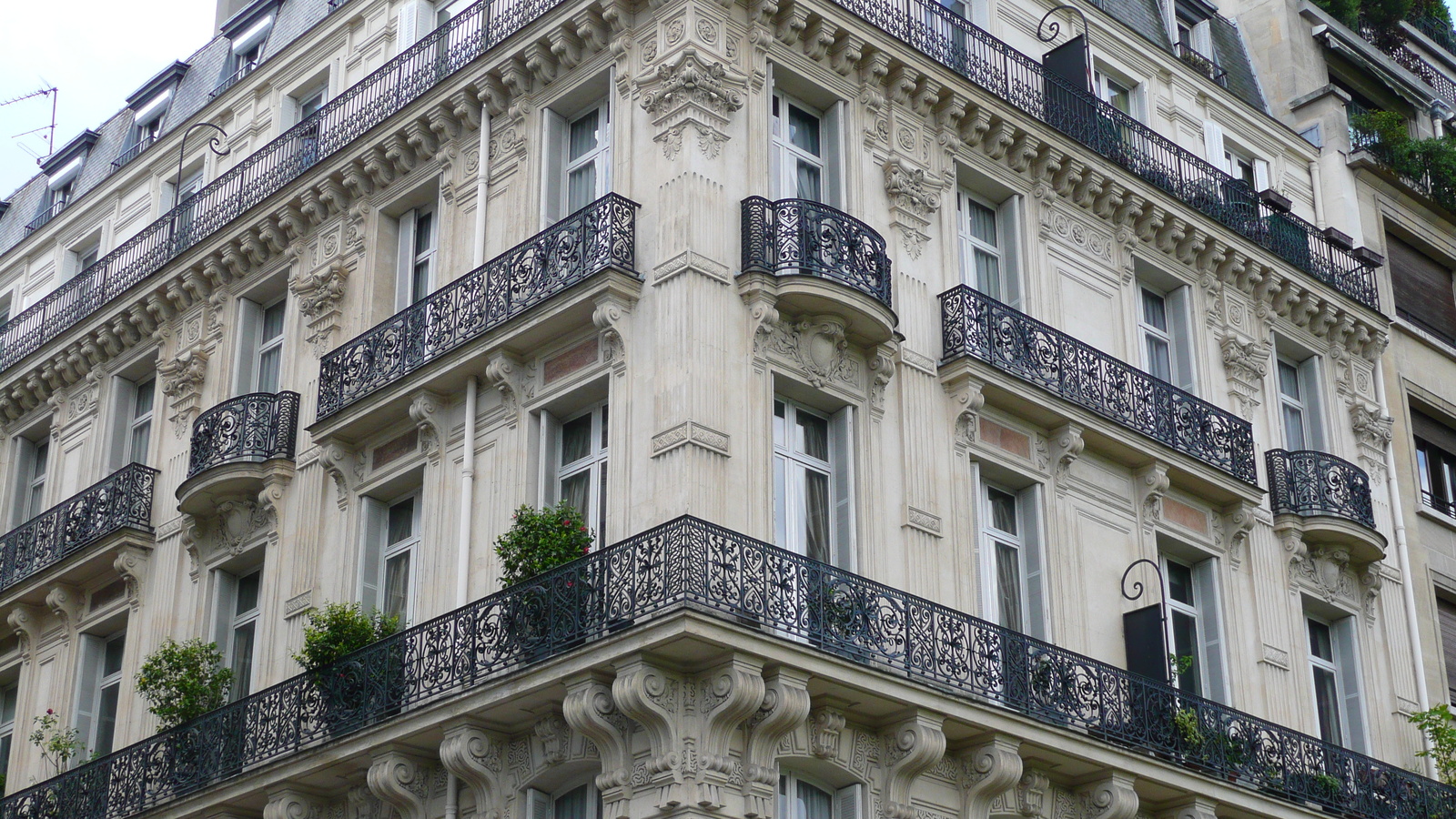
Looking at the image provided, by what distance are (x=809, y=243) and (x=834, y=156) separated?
205 cm

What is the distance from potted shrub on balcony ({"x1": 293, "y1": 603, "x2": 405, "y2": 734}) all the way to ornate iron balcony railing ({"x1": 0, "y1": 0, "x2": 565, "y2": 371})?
608cm

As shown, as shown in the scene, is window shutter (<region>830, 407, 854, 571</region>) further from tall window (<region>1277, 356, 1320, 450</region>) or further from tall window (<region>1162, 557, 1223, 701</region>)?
tall window (<region>1277, 356, 1320, 450</region>)

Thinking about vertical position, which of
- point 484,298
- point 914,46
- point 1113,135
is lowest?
point 484,298

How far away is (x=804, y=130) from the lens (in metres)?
20.1

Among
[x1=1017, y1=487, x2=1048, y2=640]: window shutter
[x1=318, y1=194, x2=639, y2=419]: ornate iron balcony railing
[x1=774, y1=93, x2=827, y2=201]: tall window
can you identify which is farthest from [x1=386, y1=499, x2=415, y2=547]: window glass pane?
[x1=1017, y1=487, x2=1048, y2=640]: window shutter

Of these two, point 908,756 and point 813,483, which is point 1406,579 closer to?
point 813,483

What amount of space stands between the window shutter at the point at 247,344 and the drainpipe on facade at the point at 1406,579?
46.6 feet

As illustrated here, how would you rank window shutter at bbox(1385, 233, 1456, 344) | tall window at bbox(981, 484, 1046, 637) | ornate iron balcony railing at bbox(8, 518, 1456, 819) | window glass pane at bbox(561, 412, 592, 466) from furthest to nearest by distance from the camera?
window shutter at bbox(1385, 233, 1456, 344), tall window at bbox(981, 484, 1046, 637), window glass pane at bbox(561, 412, 592, 466), ornate iron balcony railing at bbox(8, 518, 1456, 819)

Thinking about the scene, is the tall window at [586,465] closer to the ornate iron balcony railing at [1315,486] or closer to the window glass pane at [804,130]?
the window glass pane at [804,130]

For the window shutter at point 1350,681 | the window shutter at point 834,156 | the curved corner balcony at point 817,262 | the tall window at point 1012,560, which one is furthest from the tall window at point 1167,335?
the curved corner balcony at point 817,262

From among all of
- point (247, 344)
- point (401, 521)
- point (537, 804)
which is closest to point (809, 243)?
point (401, 521)

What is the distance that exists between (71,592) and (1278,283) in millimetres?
15397

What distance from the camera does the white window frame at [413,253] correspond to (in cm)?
2155

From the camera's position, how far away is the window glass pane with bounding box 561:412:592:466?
1858cm
